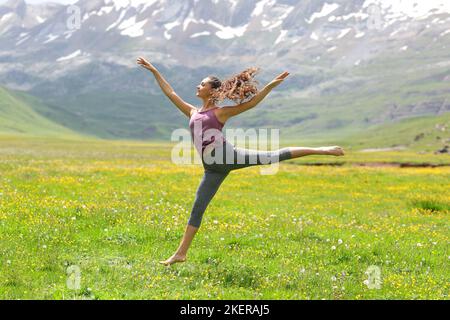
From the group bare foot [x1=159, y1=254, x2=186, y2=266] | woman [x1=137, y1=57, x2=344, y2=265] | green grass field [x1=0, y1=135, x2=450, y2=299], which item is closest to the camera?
green grass field [x1=0, y1=135, x2=450, y2=299]

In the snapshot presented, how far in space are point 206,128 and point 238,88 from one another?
1.09 meters

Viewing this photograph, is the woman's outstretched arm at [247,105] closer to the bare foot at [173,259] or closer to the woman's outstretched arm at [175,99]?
the woman's outstretched arm at [175,99]

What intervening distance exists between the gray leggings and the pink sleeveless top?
22 centimetres

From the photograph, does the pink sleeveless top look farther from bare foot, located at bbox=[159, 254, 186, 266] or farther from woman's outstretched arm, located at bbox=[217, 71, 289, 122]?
bare foot, located at bbox=[159, 254, 186, 266]

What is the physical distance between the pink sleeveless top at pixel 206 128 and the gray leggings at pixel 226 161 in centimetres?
22

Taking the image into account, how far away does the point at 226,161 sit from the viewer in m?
11.0

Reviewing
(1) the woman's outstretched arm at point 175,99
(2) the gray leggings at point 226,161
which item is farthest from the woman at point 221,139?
(1) the woman's outstretched arm at point 175,99

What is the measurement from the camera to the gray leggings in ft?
36.1

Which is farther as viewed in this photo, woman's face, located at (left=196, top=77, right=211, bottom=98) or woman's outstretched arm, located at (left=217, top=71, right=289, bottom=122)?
woman's face, located at (left=196, top=77, right=211, bottom=98)

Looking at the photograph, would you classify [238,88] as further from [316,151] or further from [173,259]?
[173,259]

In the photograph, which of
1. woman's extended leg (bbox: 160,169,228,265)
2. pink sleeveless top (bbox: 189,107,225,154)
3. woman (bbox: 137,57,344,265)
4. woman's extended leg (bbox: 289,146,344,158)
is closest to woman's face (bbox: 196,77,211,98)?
woman (bbox: 137,57,344,265)

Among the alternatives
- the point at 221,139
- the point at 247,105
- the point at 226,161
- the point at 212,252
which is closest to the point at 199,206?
the point at 226,161

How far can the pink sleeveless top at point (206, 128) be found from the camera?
1091 cm
